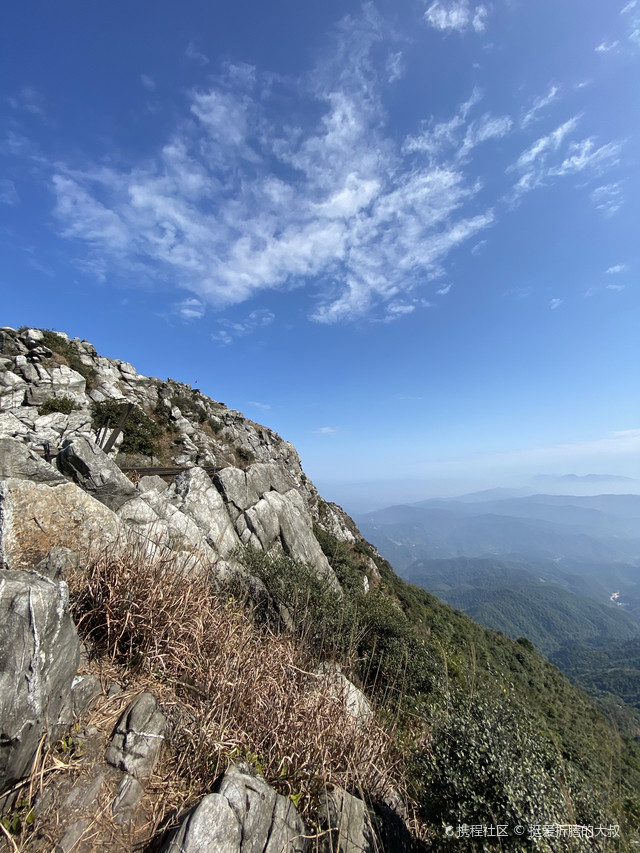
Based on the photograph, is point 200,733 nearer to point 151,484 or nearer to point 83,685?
point 83,685

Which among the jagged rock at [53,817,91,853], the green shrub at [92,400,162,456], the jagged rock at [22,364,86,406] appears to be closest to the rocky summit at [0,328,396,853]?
the jagged rock at [53,817,91,853]

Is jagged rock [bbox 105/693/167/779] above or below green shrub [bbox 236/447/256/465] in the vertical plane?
below

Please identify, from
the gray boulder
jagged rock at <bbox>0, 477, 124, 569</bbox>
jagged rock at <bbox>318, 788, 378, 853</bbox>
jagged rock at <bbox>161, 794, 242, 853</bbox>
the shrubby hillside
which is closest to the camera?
jagged rock at <bbox>161, 794, 242, 853</bbox>

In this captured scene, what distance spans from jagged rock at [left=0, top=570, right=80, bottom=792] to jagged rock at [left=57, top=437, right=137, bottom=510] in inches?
159

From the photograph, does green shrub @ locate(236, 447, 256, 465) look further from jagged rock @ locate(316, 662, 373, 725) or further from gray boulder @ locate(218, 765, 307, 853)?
gray boulder @ locate(218, 765, 307, 853)

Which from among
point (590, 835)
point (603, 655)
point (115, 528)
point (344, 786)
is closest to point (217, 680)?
point (344, 786)

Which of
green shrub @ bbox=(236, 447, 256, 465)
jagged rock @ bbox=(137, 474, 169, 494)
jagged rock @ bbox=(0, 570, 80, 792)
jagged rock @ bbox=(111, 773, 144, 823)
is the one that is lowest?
jagged rock @ bbox=(111, 773, 144, 823)

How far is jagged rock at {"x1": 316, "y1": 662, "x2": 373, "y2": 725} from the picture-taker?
371cm

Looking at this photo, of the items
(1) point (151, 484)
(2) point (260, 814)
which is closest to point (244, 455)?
(1) point (151, 484)

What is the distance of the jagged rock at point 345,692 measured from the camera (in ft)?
12.2

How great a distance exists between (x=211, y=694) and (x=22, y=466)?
409 cm

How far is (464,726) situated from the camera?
350cm

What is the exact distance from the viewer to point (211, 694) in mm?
3367

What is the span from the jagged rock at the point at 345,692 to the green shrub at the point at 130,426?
21.2 m
